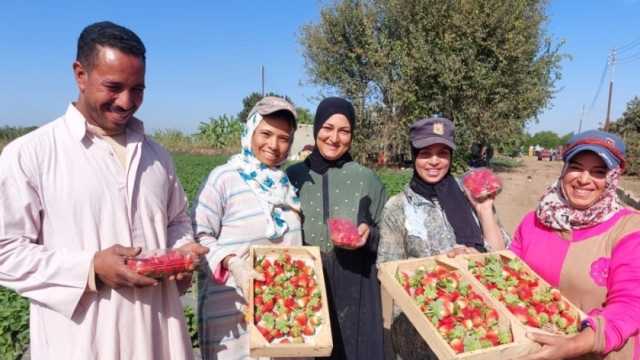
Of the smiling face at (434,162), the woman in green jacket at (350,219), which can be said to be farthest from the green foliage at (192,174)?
the smiling face at (434,162)

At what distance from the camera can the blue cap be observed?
2.20m

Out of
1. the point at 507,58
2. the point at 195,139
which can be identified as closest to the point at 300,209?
the point at 507,58

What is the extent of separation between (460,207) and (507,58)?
67.6 ft

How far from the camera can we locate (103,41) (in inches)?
74.2

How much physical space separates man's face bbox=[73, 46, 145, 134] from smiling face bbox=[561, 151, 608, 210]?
2.33 metres

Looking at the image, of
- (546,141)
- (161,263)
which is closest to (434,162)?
(161,263)

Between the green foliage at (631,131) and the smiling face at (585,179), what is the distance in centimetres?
3285

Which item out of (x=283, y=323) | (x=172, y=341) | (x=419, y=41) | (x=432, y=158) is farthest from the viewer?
(x=419, y=41)

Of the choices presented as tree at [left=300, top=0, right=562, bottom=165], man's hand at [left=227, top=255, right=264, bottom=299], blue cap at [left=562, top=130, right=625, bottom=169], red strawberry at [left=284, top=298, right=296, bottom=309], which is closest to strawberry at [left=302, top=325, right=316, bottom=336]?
red strawberry at [left=284, top=298, right=296, bottom=309]

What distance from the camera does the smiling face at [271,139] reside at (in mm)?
2777

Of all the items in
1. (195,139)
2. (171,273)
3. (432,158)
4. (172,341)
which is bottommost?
(172,341)

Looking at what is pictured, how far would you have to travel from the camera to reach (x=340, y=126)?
122 inches

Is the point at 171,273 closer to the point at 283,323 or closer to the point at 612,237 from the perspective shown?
the point at 283,323

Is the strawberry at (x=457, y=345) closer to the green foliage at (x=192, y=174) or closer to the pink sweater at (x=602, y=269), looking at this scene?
the pink sweater at (x=602, y=269)
